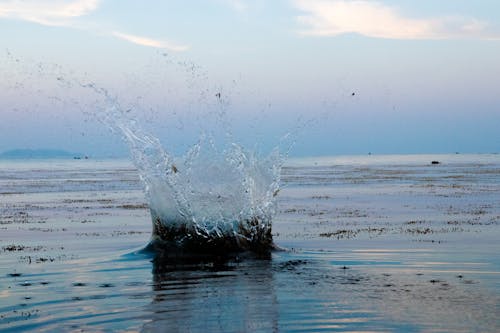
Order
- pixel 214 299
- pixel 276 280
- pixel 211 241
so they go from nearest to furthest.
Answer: pixel 214 299 → pixel 276 280 → pixel 211 241

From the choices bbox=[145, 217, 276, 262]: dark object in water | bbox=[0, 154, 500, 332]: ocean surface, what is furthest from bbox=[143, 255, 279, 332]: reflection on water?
bbox=[145, 217, 276, 262]: dark object in water

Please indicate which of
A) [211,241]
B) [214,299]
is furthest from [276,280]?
[211,241]

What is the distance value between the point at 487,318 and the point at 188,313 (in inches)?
220

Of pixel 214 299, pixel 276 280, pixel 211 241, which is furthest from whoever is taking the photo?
pixel 211 241

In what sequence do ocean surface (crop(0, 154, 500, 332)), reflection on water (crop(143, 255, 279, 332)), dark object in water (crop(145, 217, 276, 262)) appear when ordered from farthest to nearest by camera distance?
dark object in water (crop(145, 217, 276, 262)), ocean surface (crop(0, 154, 500, 332)), reflection on water (crop(143, 255, 279, 332))

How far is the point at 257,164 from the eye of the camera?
25.5 metres

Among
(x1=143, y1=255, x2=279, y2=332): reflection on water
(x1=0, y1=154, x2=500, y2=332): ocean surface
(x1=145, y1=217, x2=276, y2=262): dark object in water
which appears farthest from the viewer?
(x1=145, y1=217, x2=276, y2=262): dark object in water

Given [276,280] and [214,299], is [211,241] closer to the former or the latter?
[276,280]

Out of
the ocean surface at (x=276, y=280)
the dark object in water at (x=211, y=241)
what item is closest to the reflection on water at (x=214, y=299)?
the ocean surface at (x=276, y=280)

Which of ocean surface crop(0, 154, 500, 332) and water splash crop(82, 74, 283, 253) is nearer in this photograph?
ocean surface crop(0, 154, 500, 332)

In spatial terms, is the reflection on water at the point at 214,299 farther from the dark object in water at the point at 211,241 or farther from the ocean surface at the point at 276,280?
the dark object in water at the point at 211,241

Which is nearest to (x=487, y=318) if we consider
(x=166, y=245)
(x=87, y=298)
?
(x=87, y=298)

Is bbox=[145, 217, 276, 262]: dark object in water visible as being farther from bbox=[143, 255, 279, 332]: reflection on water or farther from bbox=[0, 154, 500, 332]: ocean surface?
bbox=[143, 255, 279, 332]: reflection on water

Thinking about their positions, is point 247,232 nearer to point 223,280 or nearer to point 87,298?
point 223,280
